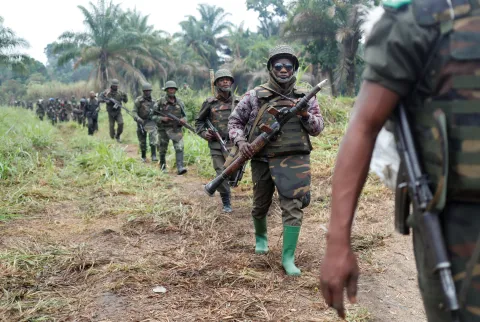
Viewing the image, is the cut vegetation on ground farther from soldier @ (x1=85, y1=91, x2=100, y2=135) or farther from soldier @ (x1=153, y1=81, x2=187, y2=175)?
soldier @ (x1=85, y1=91, x2=100, y2=135)

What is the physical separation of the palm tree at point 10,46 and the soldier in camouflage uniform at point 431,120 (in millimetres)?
21425

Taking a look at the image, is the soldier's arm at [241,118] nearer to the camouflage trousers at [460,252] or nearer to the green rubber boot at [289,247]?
the green rubber boot at [289,247]

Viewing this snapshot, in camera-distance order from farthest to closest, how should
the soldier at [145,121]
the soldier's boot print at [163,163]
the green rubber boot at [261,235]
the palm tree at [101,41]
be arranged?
1. the palm tree at [101,41]
2. the soldier at [145,121]
3. the soldier's boot print at [163,163]
4. the green rubber boot at [261,235]

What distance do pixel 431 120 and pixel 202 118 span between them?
535 centimetres

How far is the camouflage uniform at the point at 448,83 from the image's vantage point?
1.05 meters

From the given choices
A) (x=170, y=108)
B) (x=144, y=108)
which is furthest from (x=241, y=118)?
(x=144, y=108)

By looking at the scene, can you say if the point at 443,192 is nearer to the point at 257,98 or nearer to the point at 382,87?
the point at 382,87

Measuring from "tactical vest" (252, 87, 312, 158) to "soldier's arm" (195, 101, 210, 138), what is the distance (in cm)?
255

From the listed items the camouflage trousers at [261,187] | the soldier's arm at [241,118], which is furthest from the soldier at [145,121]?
the camouflage trousers at [261,187]

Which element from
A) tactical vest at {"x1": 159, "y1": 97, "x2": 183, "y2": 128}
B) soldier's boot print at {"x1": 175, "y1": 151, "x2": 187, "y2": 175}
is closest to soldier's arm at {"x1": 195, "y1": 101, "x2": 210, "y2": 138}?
soldier's boot print at {"x1": 175, "y1": 151, "x2": 187, "y2": 175}

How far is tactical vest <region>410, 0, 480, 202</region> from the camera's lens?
1.05m

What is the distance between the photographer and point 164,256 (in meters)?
4.02

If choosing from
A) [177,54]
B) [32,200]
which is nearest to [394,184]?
[32,200]

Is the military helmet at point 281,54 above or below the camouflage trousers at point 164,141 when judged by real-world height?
above
